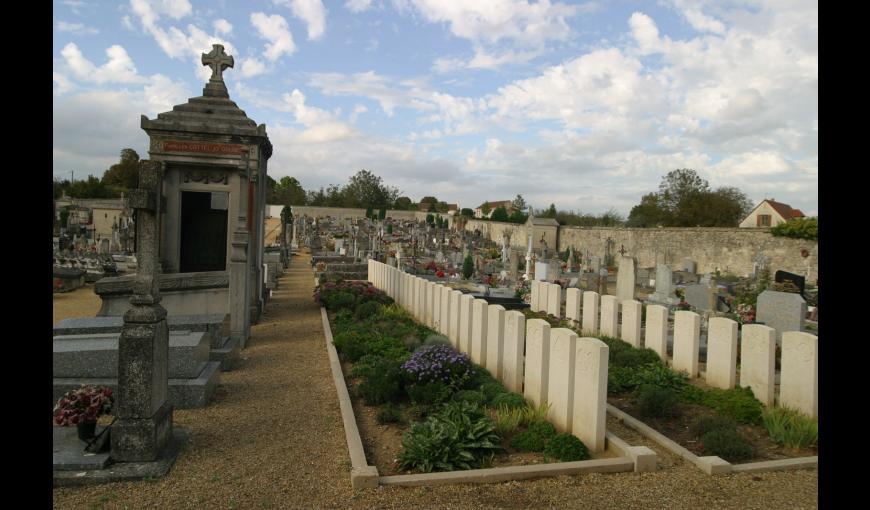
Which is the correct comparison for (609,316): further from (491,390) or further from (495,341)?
(491,390)

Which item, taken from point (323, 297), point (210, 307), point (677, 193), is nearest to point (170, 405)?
point (210, 307)

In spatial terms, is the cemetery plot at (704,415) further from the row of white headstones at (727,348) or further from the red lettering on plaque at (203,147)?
the red lettering on plaque at (203,147)

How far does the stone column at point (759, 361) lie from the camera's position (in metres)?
6.64

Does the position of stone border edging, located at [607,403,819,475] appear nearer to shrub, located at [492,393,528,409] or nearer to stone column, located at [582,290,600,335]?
shrub, located at [492,393,528,409]

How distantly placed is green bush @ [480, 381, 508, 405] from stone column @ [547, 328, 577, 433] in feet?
2.53

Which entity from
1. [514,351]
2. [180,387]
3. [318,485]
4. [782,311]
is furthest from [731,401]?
[180,387]

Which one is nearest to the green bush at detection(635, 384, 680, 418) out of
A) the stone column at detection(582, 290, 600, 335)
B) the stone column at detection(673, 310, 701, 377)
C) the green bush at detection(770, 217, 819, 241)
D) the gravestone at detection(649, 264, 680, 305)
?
the stone column at detection(673, 310, 701, 377)

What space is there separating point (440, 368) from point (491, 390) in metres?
0.64

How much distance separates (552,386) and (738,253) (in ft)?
94.3

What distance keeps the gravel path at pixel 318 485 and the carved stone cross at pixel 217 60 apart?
333 inches

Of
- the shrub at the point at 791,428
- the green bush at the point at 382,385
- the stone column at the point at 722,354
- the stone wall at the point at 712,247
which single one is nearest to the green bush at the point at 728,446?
the shrub at the point at 791,428

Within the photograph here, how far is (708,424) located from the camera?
18.2 ft

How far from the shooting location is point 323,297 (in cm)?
1384
